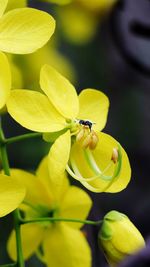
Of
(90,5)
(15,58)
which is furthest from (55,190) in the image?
(90,5)

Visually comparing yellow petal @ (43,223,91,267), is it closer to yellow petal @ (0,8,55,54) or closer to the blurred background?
the blurred background

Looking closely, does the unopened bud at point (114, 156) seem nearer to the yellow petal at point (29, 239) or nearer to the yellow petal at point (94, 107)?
the yellow petal at point (94, 107)

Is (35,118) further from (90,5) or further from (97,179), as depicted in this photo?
(90,5)

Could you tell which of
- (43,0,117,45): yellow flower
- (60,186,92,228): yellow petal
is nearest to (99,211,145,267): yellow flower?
(60,186,92,228): yellow petal

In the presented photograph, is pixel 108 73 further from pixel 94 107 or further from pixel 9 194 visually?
pixel 9 194

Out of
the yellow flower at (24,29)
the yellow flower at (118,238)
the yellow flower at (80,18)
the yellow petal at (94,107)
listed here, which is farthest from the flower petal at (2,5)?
the yellow flower at (80,18)

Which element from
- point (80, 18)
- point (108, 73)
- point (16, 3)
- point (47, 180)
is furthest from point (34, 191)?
point (108, 73)
